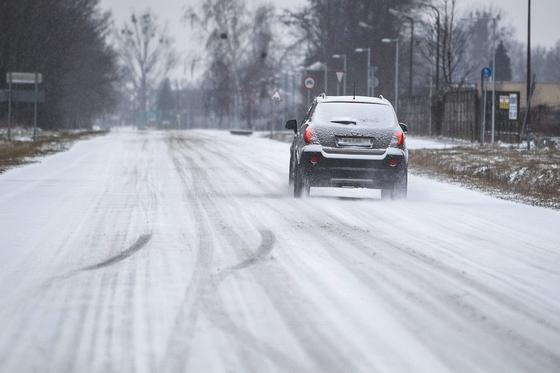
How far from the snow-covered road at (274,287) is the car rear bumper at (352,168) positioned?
1.20 metres

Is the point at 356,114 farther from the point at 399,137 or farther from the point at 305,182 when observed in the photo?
the point at 305,182

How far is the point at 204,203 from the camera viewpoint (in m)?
13.2

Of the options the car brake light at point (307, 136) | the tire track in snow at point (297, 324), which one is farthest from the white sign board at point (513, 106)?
the tire track in snow at point (297, 324)

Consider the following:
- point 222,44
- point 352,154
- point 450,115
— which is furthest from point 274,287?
point 222,44

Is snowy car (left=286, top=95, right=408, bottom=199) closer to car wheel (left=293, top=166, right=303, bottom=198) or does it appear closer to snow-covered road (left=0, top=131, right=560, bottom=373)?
car wheel (left=293, top=166, right=303, bottom=198)

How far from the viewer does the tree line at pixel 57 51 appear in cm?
5372

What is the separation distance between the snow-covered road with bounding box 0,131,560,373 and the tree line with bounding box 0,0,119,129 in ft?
141

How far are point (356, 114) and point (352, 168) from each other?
3.11 ft

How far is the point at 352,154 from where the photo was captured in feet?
47.8

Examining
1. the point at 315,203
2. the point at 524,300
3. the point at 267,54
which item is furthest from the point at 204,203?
the point at 267,54

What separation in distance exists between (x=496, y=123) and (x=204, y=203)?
31.3 m

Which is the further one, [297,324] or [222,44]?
[222,44]

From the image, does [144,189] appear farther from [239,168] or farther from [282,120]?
[282,120]

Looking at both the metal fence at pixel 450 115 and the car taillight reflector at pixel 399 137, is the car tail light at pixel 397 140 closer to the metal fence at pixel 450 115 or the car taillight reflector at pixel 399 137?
the car taillight reflector at pixel 399 137
